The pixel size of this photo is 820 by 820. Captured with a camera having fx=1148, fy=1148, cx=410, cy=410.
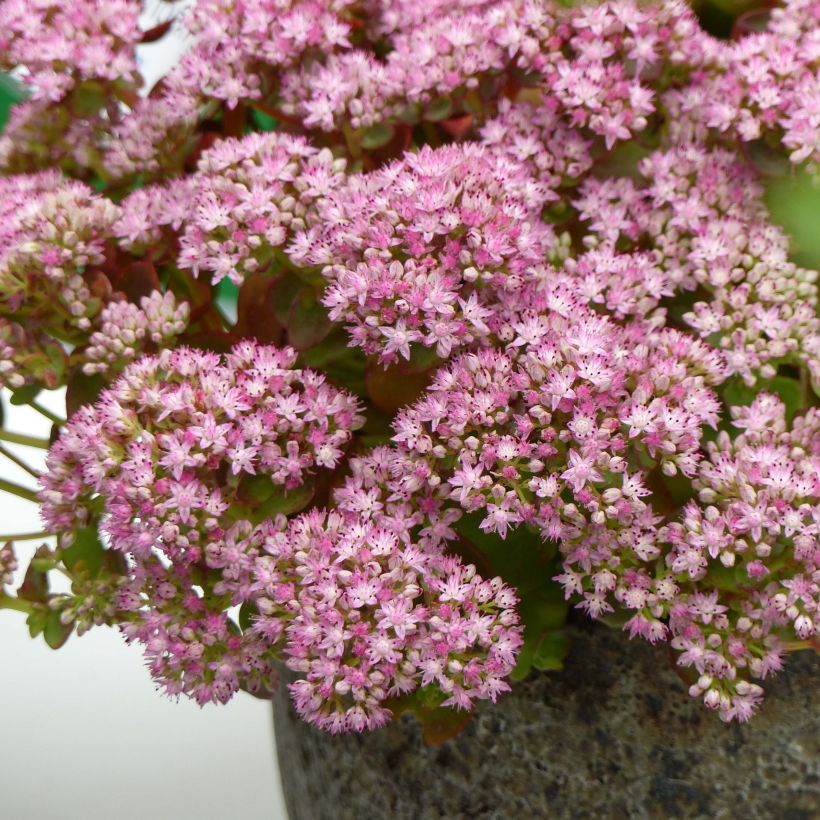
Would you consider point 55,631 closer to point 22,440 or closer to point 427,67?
point 22,440

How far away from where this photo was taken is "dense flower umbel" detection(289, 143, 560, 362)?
636 mm

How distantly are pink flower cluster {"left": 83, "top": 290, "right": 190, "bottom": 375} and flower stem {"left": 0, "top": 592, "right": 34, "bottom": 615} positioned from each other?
17cm

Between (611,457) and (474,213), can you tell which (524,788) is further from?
(474,213)

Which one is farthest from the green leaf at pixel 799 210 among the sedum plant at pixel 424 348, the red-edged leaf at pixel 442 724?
the red-edged leaf at pixel 442 724

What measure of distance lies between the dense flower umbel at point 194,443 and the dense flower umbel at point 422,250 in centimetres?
5

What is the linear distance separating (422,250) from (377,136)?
0.59ft

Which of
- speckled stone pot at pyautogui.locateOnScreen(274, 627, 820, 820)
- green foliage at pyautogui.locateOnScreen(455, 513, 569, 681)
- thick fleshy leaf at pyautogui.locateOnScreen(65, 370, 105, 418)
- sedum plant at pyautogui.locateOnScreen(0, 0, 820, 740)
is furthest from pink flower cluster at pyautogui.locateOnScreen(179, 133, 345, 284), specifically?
speckled stone pot at pyautogui.locateOnScreen(274, 627, 820, 820)

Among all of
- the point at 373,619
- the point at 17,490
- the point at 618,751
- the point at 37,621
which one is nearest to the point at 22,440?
the point at 17,490

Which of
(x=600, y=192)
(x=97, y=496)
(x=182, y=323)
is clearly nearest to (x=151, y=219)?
(x=182, y=323)

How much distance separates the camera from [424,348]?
664 mm

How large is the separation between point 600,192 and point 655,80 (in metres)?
0.11

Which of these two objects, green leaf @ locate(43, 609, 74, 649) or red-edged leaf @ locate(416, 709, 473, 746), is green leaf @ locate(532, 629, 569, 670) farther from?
green leaf @ locate(43, 609, 74, 649)

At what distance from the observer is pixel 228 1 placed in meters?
0.84

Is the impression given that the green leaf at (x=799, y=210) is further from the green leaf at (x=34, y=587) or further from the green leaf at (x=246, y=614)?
the green leaf at (x=34, y=587)
